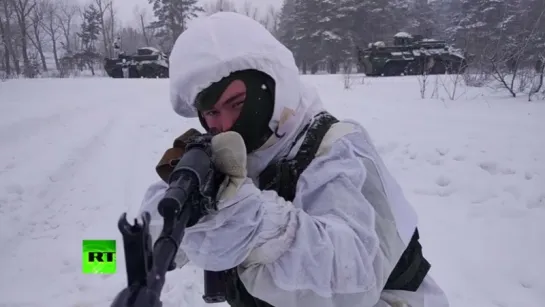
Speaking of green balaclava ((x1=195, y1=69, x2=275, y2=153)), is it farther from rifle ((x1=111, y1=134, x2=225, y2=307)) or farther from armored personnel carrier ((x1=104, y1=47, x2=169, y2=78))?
armored personnel carrier ((x1=104, y1=47, x2=169, y2=78))

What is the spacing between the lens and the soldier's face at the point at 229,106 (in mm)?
1180

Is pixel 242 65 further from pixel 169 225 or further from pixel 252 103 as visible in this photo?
pixel 169 225

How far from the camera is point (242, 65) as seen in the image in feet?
3.80

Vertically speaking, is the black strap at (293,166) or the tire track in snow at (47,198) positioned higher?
the black strap at (293,166)

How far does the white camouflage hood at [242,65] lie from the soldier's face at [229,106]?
49 millimetres

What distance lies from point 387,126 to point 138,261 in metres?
5.81

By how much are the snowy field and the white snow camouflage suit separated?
198 cm

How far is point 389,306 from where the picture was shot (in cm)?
114

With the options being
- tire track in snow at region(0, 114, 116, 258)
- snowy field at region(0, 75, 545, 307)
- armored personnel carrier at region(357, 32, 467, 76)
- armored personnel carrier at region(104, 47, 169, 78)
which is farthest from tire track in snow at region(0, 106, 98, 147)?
armored personnel carrier at region(357, 32, 467, 76)

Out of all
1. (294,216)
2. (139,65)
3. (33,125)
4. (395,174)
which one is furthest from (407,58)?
(294,216)

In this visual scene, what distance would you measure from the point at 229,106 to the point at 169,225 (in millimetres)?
573

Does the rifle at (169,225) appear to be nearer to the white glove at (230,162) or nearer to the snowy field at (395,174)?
the white glove at (230,162)

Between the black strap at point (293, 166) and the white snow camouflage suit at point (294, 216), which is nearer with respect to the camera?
the white snow camouflage suit at point (294, 216)

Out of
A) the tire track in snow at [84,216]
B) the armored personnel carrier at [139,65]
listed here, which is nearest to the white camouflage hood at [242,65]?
the tire track in snow at [84,216]
